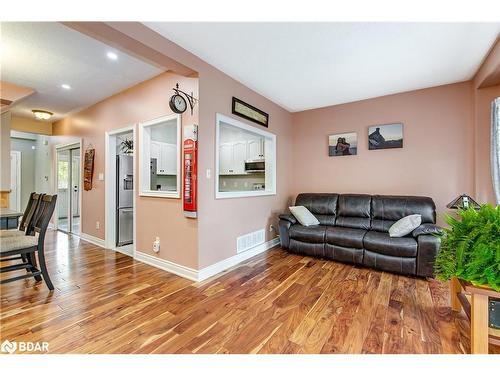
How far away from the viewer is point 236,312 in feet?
6.54

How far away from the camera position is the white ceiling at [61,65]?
227cm

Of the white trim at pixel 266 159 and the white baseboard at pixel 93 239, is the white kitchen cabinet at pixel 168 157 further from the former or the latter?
the white trim at pixel 266 159

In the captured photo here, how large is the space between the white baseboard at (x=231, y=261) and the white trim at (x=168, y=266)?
12cm

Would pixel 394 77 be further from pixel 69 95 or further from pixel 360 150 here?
pixel 69 95

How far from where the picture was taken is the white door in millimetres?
6188

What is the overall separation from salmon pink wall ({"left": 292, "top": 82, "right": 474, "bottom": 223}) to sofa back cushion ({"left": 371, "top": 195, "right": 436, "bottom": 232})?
0.35m

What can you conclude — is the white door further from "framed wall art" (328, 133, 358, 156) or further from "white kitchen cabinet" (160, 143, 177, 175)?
"framed wall art" (328, 133, 358, 156)

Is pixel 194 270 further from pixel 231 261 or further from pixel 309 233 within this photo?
pixel 309 233

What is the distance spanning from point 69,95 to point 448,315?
5744 millimetres

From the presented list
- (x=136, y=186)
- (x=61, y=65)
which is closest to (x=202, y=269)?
(x=136, y=186)

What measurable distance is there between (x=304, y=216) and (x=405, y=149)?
1.94 meters

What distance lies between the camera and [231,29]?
2076mm

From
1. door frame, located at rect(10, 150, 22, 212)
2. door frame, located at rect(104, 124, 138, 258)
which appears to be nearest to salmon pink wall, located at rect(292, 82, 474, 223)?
door frame, located at rect(104, 124, 138, 258)
